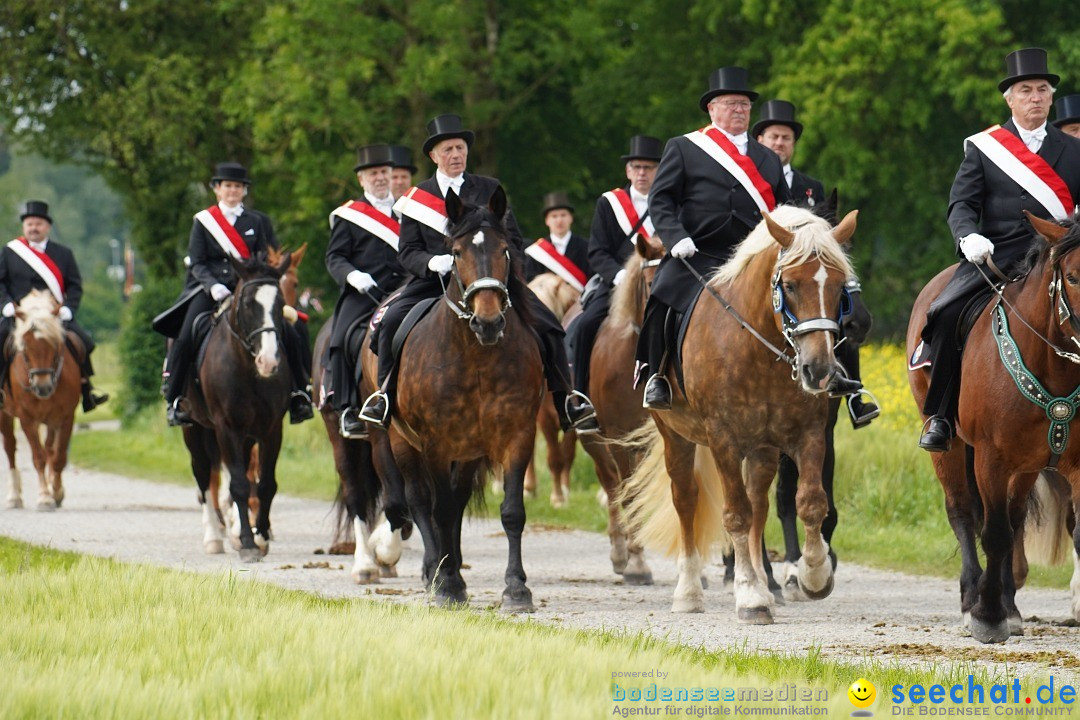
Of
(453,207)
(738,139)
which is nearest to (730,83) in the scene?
(738,139)

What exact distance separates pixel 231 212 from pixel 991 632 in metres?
9.00

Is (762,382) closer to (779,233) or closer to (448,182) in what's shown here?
(779,233)

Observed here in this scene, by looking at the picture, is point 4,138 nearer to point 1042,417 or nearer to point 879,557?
point 879,557

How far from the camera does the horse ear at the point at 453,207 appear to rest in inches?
404

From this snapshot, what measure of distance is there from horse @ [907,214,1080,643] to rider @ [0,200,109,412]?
13.3m

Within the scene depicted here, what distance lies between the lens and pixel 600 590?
38.4 feet

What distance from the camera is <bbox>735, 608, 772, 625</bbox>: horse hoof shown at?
966 centimetres

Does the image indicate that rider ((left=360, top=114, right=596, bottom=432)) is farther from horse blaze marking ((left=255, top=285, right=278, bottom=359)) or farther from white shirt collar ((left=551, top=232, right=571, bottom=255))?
white shirt collar ((left=551, top=232, right=571, bottom=255))

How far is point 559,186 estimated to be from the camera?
36.0m

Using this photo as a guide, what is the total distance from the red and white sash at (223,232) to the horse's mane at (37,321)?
4617 mm

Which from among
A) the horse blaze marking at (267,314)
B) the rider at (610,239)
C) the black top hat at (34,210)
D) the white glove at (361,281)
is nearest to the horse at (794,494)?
the rider at (610,239)

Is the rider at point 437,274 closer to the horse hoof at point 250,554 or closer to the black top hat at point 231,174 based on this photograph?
the horse hoof at point 250,554

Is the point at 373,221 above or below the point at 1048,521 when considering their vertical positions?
above

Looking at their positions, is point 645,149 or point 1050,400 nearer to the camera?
point 1050,400
